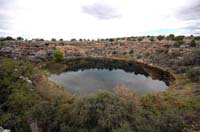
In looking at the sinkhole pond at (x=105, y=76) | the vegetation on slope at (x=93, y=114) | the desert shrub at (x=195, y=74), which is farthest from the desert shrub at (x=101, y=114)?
the desert shrub at (x=195, y=74)

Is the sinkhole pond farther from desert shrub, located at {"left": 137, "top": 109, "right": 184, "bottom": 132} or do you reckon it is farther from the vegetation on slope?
desert shrub, located at {"left": 137, "top": 109, "right": 184, "bottom": 132}

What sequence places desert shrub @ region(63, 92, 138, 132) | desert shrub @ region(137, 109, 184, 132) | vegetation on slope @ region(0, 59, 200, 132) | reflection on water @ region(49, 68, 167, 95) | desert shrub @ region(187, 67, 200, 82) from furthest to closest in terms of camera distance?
1. reflection on water @ region(49, 68, 167, 95)
2. desert shrub @ region(187, 67, 200, 82)
3. desert shrub @ region(137, 109, 184, 132)
4. vegetation on slope @ region(0, 59, 200, 132)
5. desert shrub @ region(63, 92, 138, 132)

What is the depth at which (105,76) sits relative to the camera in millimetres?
35875

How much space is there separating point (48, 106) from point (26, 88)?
19.1 ft

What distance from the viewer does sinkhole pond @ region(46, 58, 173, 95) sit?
28.5m

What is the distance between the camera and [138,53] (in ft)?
173

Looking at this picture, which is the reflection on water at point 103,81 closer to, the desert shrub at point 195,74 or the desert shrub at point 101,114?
the desert shrub at point 195,74

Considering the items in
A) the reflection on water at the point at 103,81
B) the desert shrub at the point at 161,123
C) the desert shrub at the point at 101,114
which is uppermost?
the desert shrub at the point at 101,114

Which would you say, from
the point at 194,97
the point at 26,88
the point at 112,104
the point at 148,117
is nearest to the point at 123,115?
the point at 112,104

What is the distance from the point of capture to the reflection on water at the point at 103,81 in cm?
2791

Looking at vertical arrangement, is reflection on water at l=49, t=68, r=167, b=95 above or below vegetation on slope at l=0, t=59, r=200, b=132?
below

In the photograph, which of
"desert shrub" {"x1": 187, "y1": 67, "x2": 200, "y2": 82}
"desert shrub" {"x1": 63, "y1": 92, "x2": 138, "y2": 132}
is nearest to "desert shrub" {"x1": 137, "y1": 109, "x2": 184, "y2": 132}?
"desert shrub" {"x1": 63, "y1": 92, "x2": 138, "y2": 132}

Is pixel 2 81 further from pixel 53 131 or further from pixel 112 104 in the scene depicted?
pixel 112 104

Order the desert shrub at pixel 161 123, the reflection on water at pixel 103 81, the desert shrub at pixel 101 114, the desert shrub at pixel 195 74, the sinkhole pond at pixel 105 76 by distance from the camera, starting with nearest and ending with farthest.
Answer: the desert shrub at pixel 101 114 → the desert shrub at pixel 161 123 → the desert shrub at pixel 195 74 → the reflection on water at pixel 103 81 → the sinkhole pond at pixel 105 76
